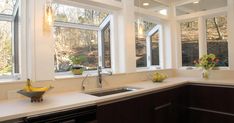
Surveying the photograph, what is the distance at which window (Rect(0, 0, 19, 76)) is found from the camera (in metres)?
2.04

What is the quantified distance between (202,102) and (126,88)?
126 cm

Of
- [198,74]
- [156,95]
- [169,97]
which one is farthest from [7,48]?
→ [198,74]

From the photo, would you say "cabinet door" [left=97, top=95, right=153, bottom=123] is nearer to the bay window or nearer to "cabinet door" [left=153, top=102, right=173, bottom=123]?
"cabinet door" [left=153, top=102, right=173, bottom=123]

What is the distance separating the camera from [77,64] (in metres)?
2.62

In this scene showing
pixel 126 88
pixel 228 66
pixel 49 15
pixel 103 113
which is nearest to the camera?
pixel 103 113

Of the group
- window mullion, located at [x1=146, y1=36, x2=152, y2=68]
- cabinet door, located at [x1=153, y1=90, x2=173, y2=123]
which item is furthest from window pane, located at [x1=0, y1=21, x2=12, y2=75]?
window mullion, located at [x1=146, y1=36, x2=152, y2=68]

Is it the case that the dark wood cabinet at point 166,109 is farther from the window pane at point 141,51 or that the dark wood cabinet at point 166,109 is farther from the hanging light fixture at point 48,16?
the hanging light fixture at point 48,16

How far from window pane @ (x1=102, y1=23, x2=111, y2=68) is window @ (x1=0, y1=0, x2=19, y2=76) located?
4.30 feet

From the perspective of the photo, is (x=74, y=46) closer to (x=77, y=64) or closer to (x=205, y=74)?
(x=77, y=64)

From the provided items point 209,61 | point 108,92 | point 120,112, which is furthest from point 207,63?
point 120,112

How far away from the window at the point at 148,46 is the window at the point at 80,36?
30.9 inches

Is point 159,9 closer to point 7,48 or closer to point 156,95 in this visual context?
point 156,95

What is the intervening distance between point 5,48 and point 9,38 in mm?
121

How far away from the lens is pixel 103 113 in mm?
1757
